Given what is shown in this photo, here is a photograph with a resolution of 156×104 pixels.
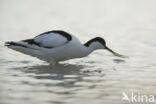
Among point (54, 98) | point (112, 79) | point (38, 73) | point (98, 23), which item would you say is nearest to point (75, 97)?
point (54, 98)

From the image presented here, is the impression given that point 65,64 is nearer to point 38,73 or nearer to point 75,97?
point 38,73

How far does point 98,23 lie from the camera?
49.0 feet

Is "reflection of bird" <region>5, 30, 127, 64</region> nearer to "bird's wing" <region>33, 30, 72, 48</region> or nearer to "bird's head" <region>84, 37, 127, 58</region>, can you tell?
"bird's wing" <region>33, 30, 72, 48</region>

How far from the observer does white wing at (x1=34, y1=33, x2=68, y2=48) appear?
9.12 meters

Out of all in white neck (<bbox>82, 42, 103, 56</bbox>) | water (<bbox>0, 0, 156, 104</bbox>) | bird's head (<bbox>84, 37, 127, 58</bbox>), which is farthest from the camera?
bird's head (<bbox>84, 37, 127, 58</bbox>)

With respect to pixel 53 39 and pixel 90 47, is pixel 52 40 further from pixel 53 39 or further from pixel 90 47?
pixel 90 47

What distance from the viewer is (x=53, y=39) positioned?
30.1 ft

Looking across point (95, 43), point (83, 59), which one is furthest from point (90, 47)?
point (83, 59)

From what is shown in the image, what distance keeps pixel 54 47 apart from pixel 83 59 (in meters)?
1.10

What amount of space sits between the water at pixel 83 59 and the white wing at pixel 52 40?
45 cm

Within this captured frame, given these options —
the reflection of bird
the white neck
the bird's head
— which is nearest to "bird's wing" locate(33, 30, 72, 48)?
the reflection of bird

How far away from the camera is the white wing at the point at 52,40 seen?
9.12 m

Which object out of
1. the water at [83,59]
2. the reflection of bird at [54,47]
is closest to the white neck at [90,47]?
the reflection of bird at [54,47]

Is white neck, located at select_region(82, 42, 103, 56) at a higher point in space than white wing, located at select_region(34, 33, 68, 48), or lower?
lower
